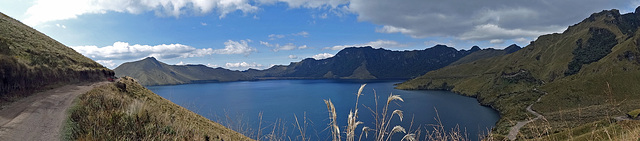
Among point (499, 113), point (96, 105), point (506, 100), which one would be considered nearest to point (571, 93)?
point (506, 100)

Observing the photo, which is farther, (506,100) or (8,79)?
(506,100)

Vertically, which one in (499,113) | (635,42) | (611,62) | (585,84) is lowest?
(499,113)

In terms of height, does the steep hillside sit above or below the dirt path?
above

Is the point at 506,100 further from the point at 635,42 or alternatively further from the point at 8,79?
the point at 8,79

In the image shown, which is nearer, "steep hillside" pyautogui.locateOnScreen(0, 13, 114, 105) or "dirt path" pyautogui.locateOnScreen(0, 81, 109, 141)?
"dirt path" pyautogui.locateOnScreen(0, 81, 109, 141)

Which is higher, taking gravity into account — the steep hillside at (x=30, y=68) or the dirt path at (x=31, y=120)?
the steep hillside at (x=30, y=68)

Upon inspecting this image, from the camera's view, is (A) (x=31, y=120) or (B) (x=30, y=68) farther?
(B) (x=30, y=68)

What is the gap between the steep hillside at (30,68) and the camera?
2200 centimetres

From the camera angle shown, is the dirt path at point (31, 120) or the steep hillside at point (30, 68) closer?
the dirt path at point (31, 120)

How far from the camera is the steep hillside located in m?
22.0

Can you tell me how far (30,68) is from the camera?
25875 mm

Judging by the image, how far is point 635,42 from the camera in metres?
191

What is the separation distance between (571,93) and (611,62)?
65.7 m

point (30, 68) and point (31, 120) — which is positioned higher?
point (30, 68)
